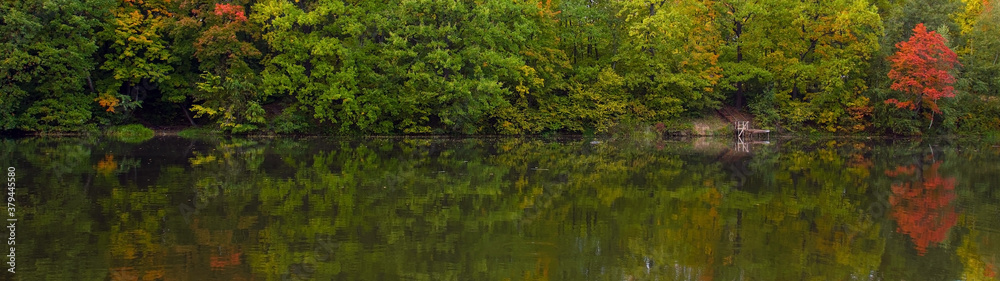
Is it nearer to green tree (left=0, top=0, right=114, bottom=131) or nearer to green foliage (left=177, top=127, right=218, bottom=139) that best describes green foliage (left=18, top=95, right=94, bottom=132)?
green tree (left=0, top=0, right=114, bottom=131)

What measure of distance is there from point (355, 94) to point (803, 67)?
71.1 feet

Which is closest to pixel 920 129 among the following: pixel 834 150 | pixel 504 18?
pixel 834 150

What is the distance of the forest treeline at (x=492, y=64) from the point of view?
33969 millimetres

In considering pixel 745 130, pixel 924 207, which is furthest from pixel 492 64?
pixel 924 207

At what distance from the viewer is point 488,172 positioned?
18547mm

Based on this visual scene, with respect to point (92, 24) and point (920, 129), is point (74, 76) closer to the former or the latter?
point (92, 24)

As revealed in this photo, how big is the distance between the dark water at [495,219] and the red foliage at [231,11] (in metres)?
13.0

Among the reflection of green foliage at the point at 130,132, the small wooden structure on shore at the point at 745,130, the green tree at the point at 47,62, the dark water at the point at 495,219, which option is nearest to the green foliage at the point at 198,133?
the reflection of green foliage at the point at 130,132

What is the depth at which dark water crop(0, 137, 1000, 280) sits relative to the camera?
28.6 ft

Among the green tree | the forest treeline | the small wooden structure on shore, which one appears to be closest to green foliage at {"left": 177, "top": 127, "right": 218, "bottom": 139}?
the forest treeline

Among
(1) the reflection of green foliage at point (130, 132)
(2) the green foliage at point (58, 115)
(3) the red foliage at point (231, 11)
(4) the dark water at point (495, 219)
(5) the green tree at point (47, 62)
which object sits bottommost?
(4) the dark water at point (495, 219)

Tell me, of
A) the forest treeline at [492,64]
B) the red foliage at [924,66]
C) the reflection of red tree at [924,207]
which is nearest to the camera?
the reflection of red tree at [924,207]

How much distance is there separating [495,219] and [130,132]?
27215 millimetres

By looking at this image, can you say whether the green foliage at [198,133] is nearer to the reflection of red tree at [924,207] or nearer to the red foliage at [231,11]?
the red foliage at [231,11]
